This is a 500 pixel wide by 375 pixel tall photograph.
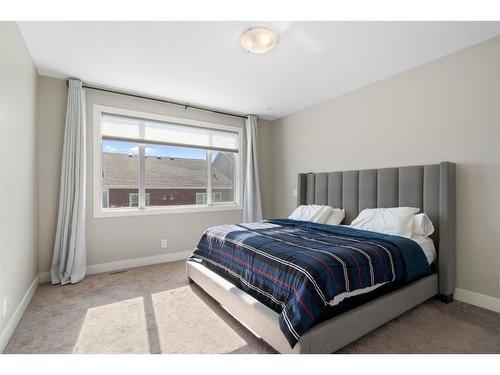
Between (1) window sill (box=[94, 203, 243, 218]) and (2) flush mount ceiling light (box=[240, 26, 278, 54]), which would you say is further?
(1) window sill (box=[94, 203, 243, 218])

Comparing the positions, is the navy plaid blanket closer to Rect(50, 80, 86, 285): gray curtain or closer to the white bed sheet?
the white bed sheet

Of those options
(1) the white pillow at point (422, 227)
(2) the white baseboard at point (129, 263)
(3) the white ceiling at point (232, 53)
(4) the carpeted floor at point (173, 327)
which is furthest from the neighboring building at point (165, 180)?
(1) the white pillow at point (422, 227)

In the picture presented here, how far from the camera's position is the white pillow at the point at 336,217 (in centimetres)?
321

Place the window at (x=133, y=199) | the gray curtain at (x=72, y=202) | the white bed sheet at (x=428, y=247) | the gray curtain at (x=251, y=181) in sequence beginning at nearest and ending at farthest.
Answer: the white bed sheet at (x=428, y=247)
the gray curtain at (x=72, y=202)
the window at (x=133, y=199)
the gray curtain at (x=251, y=181)

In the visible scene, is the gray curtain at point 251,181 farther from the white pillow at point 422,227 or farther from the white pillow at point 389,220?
the white pillow at point 422,227

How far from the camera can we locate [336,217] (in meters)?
3.25

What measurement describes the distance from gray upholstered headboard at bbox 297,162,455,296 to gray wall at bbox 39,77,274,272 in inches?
72.4

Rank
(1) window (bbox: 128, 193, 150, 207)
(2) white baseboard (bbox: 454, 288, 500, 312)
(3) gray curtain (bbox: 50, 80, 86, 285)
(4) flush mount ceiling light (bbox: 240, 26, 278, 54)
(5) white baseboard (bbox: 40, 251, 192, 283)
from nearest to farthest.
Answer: (4) flush mount ceiling light (bbox: 240, 26, 278, 54) → (2) white baseboard (bbox: 454, 288, 500, 312) → (3) gray curtain (bbox: 50, 80, 86, 285) → (5) white baseboard (bbox: 40, 251, 192, 283) → (1) window (bbox: 128, 193, 150, 207)

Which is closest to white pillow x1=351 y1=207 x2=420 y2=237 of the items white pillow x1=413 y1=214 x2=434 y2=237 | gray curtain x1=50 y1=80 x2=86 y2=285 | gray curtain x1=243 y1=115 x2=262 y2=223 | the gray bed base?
white pillow x1=413 y1=214 x2=434 y2=237

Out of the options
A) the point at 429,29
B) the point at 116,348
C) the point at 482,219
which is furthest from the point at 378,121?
the point at 116,348

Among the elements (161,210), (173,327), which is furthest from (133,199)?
(173,327)

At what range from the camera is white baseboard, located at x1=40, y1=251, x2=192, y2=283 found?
3.17 metres

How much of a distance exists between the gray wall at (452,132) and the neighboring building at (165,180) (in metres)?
1.93

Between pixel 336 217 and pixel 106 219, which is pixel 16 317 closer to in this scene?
pixel 106 219
